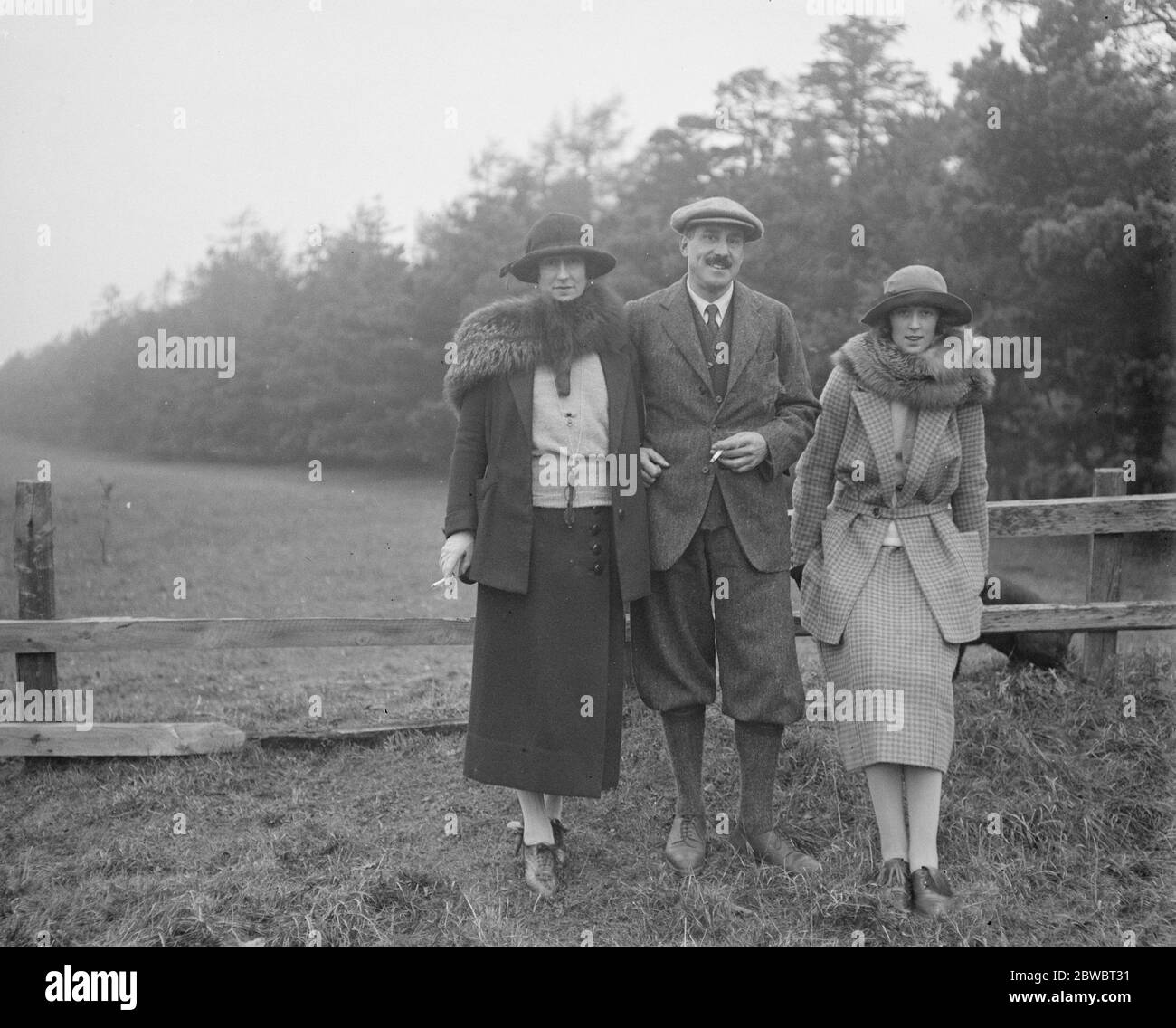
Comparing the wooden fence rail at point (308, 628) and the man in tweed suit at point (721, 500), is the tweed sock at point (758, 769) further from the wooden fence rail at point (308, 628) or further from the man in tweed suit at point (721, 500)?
the wooden fence rail at point (308, 628)

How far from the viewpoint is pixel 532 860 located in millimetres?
3832

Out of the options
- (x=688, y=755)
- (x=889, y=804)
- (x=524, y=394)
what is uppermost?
(x=524, y=394)

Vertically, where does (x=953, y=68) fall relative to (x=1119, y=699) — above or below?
above

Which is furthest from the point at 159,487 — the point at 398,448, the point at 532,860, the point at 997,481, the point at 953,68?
the point at 953,68

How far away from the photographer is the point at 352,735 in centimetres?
517

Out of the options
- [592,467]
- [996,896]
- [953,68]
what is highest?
[953,68]

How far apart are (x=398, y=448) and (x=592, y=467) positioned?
8.57 m

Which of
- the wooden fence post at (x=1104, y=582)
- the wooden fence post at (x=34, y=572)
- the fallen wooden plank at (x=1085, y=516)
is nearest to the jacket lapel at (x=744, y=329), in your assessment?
the fallen wooden plank at (x=1085, y=516)

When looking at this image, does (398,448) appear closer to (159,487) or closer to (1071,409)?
(159,487)

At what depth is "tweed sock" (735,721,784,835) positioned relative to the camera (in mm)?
3918

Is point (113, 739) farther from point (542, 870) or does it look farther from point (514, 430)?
point (514, 430)

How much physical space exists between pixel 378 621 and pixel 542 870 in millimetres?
1937

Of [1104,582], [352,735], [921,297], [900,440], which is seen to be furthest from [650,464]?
[1104,582]

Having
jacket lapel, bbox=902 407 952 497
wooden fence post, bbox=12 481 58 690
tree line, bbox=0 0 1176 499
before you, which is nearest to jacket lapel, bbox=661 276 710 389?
jacket lapel, bbox=902 407 952 497
